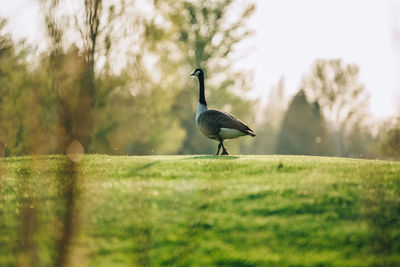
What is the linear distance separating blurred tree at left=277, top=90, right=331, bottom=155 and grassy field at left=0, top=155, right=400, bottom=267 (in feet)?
119

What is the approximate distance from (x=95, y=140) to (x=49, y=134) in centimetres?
1725

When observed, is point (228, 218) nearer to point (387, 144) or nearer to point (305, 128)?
point (387, 144)

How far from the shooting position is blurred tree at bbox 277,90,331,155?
45.0m

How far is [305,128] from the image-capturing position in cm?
4553

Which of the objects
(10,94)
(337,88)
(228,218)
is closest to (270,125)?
(337,88)

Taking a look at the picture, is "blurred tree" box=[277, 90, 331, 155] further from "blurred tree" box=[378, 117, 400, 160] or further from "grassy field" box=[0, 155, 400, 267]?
"grassy field" box=[0, 155, 400, 267]

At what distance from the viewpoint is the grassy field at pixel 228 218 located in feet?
19.5

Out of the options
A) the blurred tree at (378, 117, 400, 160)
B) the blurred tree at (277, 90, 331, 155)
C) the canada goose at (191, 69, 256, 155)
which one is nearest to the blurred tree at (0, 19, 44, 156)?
the canada goose at (191, 69, 256, 155)

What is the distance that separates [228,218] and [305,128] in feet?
132

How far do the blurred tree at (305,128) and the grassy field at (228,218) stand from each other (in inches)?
1432

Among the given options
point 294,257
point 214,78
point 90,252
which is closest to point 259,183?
point 294,257

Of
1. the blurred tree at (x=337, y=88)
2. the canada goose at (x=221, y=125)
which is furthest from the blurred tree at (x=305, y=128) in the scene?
the canada goose at (x=221, y=125)

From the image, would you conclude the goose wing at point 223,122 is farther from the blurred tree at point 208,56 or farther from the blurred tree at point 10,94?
the blurred tree at point 208,56

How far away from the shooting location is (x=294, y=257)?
6.07 m
